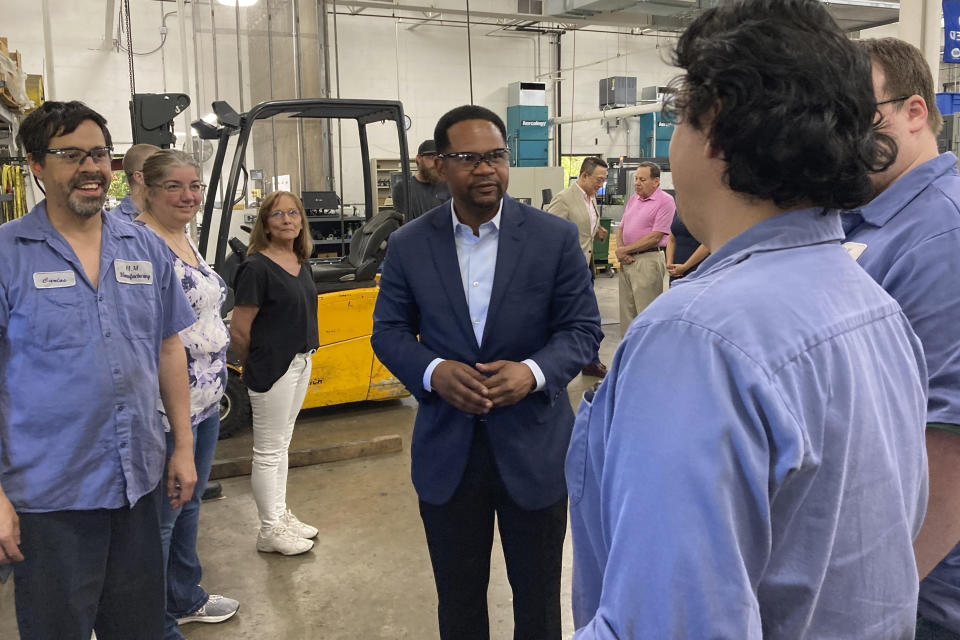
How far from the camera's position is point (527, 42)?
1672cm

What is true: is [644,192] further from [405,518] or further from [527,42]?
[527,42]

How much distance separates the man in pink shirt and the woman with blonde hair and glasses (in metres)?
4.42

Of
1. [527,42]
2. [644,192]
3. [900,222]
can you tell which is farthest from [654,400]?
[527,42]

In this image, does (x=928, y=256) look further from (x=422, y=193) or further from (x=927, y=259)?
(x=422, y=193)

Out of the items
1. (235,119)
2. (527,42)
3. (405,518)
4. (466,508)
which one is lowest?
(405,518)

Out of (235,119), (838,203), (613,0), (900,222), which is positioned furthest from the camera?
(613,0)

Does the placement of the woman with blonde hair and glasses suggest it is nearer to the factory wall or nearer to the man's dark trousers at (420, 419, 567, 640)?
the man's dark trousers at (420, 419, 567, 640)

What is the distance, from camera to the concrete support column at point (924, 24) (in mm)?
4535

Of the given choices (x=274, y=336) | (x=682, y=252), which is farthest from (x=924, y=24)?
(x=274, y=336)

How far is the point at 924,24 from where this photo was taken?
4.57m

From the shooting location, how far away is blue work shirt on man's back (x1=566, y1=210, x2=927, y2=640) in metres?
0.67

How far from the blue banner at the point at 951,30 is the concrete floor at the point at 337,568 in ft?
13.5

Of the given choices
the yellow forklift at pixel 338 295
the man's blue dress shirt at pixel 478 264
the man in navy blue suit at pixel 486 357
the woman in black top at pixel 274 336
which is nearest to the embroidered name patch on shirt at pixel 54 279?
the man in navy blue suit at pixel 486 357

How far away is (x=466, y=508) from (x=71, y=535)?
0.99 metres
